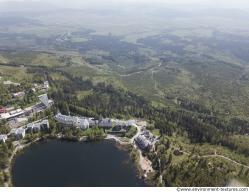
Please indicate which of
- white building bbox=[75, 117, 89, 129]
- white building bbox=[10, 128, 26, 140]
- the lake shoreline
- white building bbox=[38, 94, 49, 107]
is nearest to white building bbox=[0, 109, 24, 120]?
white building bbox=[38, 94, 49, 107]

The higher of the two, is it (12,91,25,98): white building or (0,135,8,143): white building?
(12,91,25,98): white building

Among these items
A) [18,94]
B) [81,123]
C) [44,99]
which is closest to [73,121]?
[81,123]

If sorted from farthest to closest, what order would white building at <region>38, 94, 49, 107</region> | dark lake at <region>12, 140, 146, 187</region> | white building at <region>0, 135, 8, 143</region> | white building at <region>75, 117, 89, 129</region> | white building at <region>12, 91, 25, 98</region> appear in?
white building at <region>12, 91, 25, 98</region> < white building at <region>38, 94, 49, 107</region> < white building at <region>75, 117, 89, 129</region> < white building at <region>0, 135, 8, 143</region> < dark lake at <region>12, 140, 146, 187</region>

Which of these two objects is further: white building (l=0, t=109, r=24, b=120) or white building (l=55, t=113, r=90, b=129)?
white building (l=0, t=109, r=24, b=120)

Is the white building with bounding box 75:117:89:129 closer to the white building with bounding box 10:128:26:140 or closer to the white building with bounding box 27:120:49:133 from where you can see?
the white building with bounding box 27:120:49:133

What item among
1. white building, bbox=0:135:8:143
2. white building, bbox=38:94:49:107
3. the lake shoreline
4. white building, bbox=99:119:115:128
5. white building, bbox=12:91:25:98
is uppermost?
white building, bbox=12:91:25:98

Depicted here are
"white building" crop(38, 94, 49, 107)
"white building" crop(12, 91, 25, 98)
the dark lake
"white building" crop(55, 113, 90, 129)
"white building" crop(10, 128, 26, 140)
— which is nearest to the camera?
the dark lake

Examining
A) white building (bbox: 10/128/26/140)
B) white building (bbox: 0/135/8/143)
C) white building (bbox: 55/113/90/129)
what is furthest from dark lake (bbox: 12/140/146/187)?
white building (bbox: 55/113/90/129)

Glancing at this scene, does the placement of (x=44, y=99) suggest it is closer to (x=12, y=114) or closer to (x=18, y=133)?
(x=12, y=114)

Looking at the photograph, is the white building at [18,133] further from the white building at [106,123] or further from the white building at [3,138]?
the white building at [106,123]

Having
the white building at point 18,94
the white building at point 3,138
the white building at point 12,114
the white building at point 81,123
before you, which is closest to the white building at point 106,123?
the white building at point 81,123
